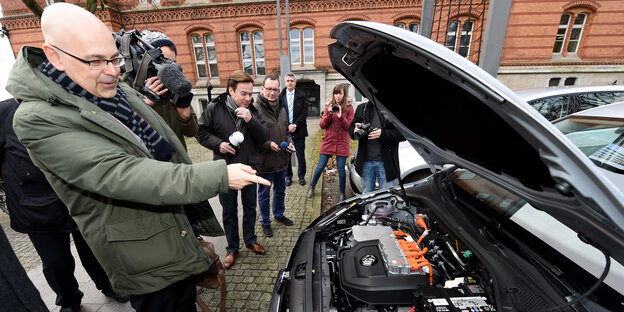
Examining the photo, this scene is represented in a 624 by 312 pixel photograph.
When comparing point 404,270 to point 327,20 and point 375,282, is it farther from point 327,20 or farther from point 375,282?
point 327,20

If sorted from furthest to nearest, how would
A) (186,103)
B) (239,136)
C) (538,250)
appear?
1. (239,136)
2. (186,103)
3. (538,250)

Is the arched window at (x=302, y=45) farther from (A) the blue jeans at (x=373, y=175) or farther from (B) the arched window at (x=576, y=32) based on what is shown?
(B) the arched window at (x=576, y=32)

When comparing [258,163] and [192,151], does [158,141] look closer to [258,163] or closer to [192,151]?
[258,163]

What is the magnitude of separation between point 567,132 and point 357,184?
2607mm

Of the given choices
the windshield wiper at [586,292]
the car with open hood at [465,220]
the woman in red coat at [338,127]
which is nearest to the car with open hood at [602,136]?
the car with open hood at [465,220]

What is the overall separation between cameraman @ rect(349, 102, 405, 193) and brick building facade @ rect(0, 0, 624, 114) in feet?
35.1

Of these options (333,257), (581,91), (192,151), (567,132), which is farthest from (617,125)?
(192,151)

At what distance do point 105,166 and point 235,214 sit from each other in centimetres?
184

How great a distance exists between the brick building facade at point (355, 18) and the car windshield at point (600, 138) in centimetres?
1128

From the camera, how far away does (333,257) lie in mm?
1805

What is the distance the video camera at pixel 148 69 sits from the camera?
178 centimetres

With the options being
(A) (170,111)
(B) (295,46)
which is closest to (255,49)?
(B) (295,46)

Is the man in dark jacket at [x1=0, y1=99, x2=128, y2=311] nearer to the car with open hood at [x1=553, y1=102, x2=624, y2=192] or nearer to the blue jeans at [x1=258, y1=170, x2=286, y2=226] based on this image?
the blue jeans at [x1=258, y1=170, x2=286, y2=226]

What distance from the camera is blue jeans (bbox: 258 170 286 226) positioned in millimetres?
3318
